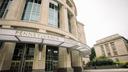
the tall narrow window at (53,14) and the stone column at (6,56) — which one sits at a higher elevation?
the tall narrow window at (53,14)

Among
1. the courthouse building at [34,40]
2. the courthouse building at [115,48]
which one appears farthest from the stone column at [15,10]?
the courthouse building at [115,48]

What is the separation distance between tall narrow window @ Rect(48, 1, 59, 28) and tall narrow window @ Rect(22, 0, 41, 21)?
2364mm

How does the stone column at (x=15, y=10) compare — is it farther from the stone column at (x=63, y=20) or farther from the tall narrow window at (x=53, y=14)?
the stone column at (x=63, y=20)

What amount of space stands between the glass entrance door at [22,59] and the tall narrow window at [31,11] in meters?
4.57

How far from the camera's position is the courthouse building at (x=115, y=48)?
33.0 metres

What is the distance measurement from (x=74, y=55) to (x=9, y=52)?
11372 mm

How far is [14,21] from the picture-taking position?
11.7 meters

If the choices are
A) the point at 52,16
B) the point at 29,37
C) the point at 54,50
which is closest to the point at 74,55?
the point at 54,50

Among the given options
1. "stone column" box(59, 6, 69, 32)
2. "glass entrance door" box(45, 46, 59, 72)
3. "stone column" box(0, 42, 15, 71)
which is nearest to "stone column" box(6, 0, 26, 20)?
"stone column" box(0, 42, 15, 71)

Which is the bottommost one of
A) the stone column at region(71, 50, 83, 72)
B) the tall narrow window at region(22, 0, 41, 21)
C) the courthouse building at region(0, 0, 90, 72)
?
the stone column at region(71, 50, 83, 72)

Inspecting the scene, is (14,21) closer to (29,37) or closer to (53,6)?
(29,37)

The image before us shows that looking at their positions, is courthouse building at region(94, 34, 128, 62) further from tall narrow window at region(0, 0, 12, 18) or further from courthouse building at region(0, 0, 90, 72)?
tall narrow window at region(0, 0, 12, 18)

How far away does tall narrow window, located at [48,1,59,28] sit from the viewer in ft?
52.7

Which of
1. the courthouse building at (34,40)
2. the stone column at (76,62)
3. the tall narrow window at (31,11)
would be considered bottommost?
the stone column at (76,62)
